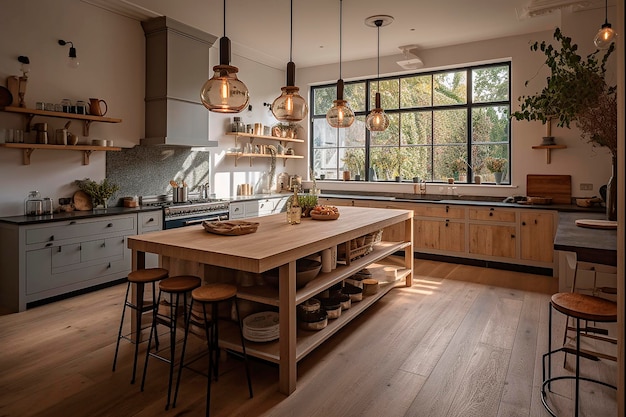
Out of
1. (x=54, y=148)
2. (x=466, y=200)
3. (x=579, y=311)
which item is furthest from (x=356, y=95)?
(x=579, y=311)

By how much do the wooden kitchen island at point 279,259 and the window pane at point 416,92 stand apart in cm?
388

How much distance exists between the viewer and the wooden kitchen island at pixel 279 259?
2377mm

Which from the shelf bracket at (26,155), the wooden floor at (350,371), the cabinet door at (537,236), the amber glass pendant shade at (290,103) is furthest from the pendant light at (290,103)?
the cabinet door at (537,236)

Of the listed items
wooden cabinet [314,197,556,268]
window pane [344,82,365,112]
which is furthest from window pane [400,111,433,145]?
wooden cabinet [314,197,556,268]

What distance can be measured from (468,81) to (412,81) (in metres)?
0.91

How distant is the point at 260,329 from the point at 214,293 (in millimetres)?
464

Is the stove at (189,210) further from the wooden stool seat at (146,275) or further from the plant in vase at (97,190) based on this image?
the wooden stool seat at (146,275)

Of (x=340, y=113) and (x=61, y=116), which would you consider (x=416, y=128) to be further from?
(x=61, y=116)

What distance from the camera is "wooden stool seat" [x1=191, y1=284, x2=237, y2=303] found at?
2262 millimetres

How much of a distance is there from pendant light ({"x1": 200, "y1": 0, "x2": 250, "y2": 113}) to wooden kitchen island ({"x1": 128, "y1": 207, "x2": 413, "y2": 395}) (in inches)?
35.4

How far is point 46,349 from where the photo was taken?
Answer: 2.96 m

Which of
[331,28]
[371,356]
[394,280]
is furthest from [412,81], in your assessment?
[371,356]

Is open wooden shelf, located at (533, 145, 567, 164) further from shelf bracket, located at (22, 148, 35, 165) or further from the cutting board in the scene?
shelf bracket, located at (22, 148, 35, 165)

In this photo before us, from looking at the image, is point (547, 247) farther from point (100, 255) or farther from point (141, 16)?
point (141, 16)
